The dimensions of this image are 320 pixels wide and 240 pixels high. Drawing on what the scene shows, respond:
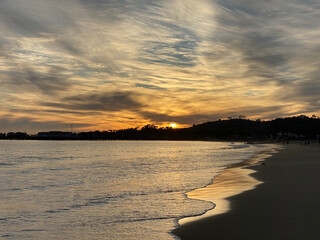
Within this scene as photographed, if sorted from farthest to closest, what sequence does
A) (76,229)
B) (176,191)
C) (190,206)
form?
(176,191), (190,206), (76,229)

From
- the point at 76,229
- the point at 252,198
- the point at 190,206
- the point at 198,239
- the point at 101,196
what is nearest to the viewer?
the point at 198,239

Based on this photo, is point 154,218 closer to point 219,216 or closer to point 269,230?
point 219,216

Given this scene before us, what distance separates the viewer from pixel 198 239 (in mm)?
9445

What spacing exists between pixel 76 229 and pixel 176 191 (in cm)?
944

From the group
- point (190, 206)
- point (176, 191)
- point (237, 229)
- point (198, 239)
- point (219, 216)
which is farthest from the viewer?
point (176, 191)

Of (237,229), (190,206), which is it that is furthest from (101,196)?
(237,229)

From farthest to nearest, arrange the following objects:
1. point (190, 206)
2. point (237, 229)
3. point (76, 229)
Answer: point (190, 206) < point (76, 229) < point (237, 229)

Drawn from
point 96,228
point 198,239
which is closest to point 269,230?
point 198,239

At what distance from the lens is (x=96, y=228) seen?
11141 millimetres

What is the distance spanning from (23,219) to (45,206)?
270 cm

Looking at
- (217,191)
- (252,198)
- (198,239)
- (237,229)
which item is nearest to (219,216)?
(237,229)

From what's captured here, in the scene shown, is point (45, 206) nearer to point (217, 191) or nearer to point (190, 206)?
point (190, 206)

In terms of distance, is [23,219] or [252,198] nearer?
[23,219]

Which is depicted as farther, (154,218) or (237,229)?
(154,218)
